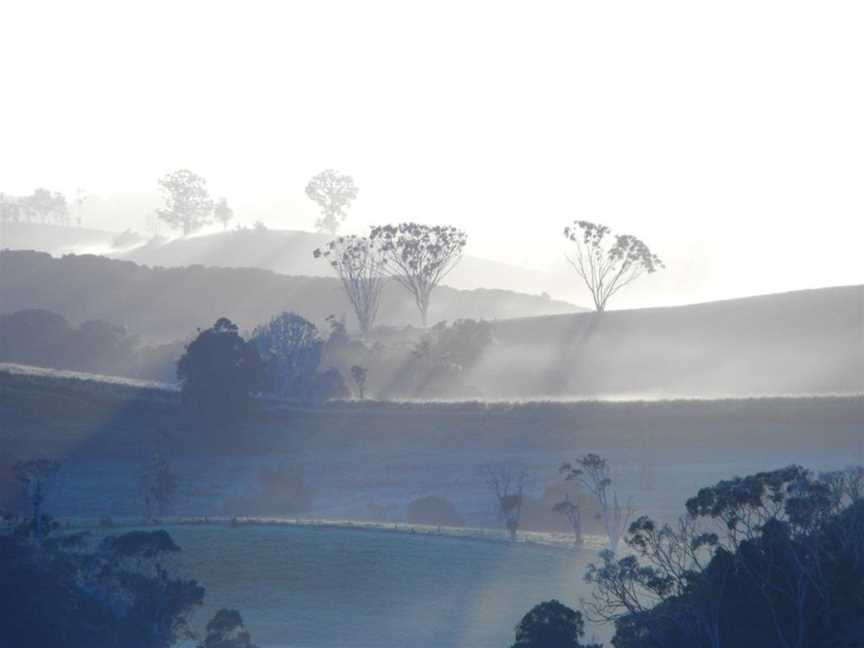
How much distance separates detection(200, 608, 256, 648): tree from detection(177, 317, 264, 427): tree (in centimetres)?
4371

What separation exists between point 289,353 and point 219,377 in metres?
12.6

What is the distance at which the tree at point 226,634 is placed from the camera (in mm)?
42816

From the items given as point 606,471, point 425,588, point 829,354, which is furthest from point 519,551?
point 829,354

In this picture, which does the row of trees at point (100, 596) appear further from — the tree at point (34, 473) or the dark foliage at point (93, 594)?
the tree at point (34, 473)

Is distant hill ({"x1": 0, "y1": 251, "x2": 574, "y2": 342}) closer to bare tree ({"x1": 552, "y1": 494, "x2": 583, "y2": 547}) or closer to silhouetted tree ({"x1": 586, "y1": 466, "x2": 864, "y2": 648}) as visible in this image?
bare tree ({"x1": 552, "y1": 494, "x2": 583, "y2": 547})

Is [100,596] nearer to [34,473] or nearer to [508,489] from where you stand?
[34,473]

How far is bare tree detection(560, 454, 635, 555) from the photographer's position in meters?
61.8

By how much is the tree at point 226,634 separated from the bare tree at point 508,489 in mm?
17129

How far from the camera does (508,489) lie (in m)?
71.4

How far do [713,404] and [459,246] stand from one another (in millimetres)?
48963

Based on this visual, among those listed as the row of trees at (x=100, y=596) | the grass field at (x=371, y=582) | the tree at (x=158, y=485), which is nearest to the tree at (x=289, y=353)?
the tree at (x=158, y=485)

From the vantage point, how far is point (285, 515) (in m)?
70.9

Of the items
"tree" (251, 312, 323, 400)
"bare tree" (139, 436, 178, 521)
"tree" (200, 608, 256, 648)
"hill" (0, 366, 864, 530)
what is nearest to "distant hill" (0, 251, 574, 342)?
"tree" (251, 312, 323, 400)

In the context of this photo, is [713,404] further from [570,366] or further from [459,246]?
[459,246]
